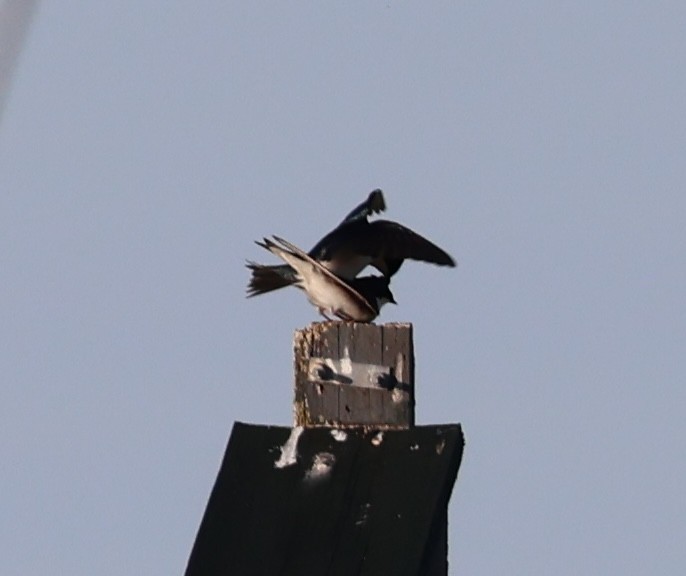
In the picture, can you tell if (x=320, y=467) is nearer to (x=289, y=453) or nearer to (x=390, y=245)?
(x=289, y=453)

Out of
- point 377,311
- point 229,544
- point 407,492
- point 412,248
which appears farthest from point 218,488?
point 412,248

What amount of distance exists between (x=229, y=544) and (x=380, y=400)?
0.76m

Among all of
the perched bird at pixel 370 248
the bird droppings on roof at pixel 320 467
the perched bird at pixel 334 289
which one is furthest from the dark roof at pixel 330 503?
the perched bird at pixel 370 248

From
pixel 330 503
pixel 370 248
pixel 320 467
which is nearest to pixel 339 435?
pixel 320 467

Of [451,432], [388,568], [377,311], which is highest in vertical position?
[377,311]

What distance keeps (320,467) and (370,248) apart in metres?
2.16

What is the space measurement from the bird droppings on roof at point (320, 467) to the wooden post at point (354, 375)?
0.44 ft

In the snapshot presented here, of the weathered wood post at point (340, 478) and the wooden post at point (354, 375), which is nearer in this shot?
the weathered wood post at point (340, 478)

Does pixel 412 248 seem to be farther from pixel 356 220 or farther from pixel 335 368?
pixel 335 368

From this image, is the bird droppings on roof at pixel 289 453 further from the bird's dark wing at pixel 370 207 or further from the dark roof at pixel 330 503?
the bird's dark wing at pixel 370 207

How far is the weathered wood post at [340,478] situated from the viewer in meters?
7.69

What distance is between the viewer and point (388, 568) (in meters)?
7.61

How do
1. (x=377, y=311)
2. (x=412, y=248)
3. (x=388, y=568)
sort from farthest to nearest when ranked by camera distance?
(x=412, y=248)
(x=377, y=311)
(x=388, y=568)

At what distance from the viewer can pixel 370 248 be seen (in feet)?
32.6
